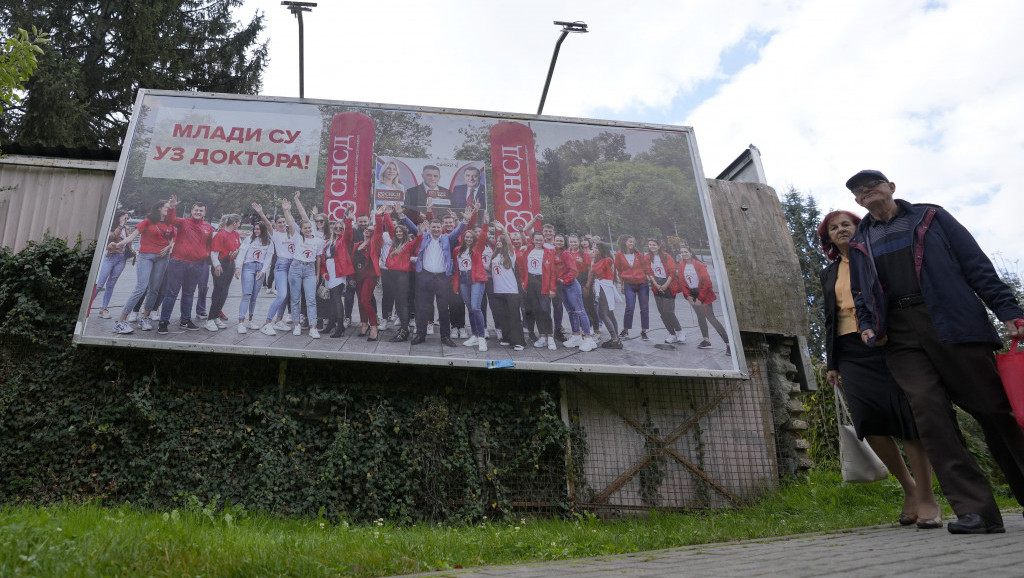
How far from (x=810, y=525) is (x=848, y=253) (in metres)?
1.92

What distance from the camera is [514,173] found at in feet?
25.8

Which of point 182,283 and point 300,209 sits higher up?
point 300,209

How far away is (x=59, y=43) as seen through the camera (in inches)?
469

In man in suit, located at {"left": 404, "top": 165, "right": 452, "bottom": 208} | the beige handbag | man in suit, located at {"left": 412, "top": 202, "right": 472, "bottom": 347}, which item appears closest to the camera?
the beige handbag

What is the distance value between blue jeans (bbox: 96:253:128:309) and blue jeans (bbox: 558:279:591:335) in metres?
4.73

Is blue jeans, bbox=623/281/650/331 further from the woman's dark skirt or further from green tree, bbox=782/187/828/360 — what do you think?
green tree, bbox=782/187/828/360

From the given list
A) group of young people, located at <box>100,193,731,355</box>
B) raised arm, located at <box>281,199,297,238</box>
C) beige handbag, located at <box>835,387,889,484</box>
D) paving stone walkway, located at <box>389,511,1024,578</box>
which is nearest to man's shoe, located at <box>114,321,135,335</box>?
group of young people, located at <box>100,193,731,355</box>

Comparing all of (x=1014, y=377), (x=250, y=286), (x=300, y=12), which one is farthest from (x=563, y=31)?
(x=1014, y=377)

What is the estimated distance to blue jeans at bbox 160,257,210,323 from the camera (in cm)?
658

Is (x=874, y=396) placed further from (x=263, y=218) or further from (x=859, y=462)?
(x=263, y=218)

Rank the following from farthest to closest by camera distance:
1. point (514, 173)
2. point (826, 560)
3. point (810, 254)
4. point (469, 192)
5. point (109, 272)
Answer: point (810, 254), point (514, 173), point (469, 192), point (109, 272), point (826, 560)

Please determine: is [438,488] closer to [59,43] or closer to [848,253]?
[848,253]

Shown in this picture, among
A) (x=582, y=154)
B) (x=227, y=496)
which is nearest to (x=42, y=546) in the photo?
(x=227, y=496)

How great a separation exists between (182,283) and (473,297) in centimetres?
309
